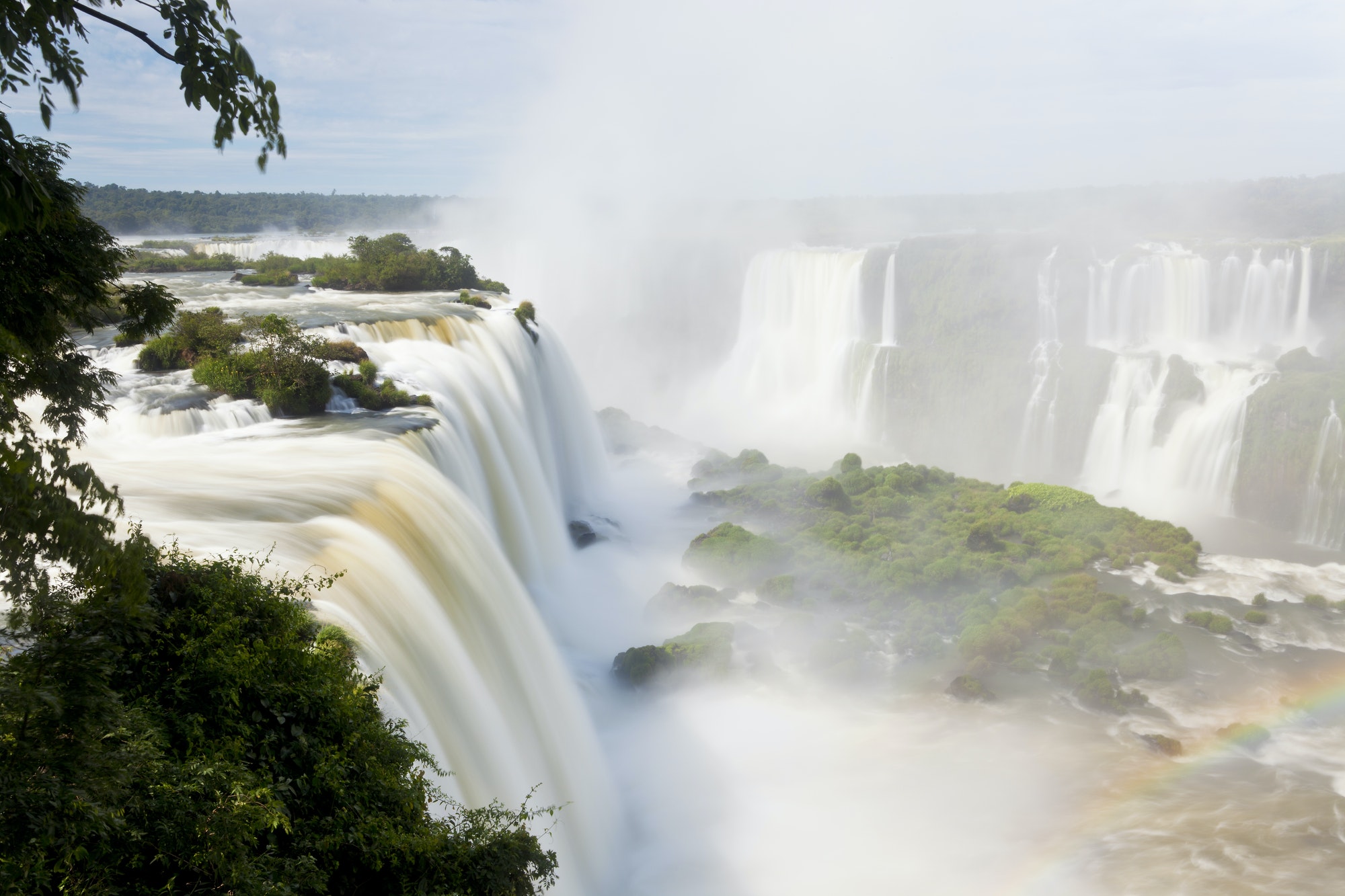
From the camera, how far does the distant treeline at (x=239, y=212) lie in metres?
75.2

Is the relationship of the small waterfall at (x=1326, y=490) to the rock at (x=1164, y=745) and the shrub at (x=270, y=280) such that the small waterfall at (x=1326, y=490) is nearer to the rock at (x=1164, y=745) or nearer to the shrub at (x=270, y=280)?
the rock at (x=1164, y=745)

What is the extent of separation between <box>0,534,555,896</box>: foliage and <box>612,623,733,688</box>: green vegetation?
328 inches

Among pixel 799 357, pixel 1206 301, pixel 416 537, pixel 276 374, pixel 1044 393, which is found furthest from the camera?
pixel 799 357

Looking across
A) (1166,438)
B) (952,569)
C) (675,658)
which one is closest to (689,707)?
(675,658)

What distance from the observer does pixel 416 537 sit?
12.2m

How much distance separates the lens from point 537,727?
1209 centimetres

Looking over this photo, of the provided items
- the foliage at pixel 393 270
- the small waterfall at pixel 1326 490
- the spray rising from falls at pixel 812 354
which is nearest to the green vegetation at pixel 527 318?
the foliage at pixel 393 270

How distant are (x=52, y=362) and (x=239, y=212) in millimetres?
102510

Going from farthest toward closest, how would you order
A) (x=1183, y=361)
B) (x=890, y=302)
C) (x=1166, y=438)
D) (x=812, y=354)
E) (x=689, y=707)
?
(x=812, y=354) < (x=890, y=302) < (x=1183, y=361) < (x=1166, y=438) < (x=689, y=707)

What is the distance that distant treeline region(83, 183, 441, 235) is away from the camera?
75.2 meters

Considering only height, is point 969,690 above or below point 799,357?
below

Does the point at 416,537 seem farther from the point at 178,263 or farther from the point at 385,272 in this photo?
the point at 178,263

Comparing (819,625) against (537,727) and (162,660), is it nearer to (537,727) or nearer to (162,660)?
(537,727)

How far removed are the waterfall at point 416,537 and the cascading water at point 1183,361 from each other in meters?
24.3
